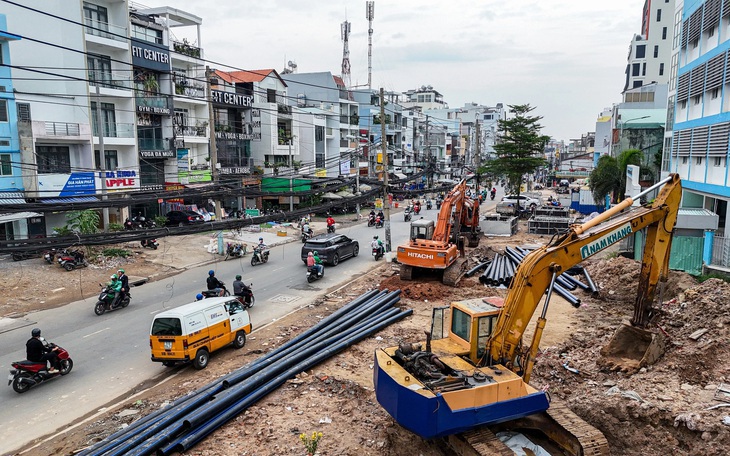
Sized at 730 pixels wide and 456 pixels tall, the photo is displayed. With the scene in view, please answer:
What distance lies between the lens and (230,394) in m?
11.2

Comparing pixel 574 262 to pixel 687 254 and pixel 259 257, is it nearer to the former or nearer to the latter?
pixel 687 254

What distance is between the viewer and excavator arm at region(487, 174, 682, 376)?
9.98 meters

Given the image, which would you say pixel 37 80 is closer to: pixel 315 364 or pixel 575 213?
pixel 315 364

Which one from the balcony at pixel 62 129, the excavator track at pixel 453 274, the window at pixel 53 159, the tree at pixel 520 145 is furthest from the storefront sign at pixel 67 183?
the tree at pixel 520 145

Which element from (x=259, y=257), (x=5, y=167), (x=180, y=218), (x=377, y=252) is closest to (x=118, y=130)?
(x=180, y=218)

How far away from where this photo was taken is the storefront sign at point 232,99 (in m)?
41.3

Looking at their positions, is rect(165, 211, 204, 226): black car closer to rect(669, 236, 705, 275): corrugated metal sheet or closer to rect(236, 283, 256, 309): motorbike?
rect(236, 283, 256, 309): motorbike

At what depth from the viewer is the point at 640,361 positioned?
12.4 meters

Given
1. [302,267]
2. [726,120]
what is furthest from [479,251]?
[726,120]

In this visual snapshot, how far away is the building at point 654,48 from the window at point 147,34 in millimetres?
68411

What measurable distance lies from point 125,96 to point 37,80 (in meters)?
5.25

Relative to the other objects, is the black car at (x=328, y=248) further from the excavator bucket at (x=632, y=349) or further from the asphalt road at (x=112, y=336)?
the excavator bucket at (x=632, y=349)

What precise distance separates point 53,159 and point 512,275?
86.4 feet

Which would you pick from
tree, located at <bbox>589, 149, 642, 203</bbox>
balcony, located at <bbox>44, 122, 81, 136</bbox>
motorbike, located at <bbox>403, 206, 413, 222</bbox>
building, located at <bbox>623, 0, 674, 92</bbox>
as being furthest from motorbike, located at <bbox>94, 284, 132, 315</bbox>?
building, located at <bbox>623, 0, 674, 92</bbox>
